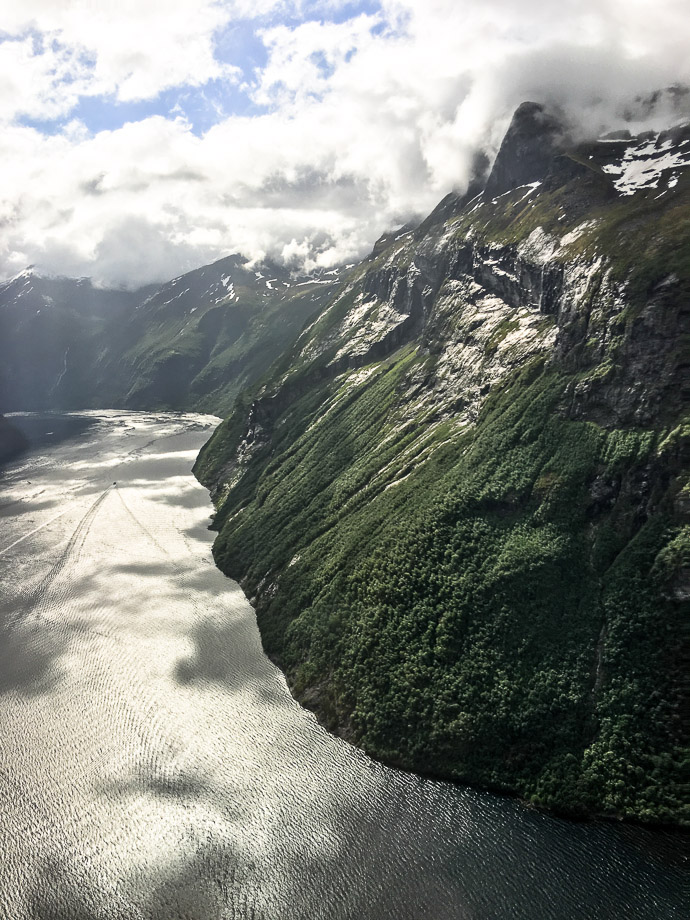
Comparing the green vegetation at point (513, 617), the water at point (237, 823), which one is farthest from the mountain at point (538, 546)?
the water at point (237, 823)

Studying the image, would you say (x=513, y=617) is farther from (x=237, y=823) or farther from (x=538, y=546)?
(x=237, y=823)

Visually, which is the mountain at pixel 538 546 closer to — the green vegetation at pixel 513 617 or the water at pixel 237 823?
the green vegetation at pixel 513 617

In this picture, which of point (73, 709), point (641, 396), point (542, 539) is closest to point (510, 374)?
point (641, 396)

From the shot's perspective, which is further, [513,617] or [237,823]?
[513,617]

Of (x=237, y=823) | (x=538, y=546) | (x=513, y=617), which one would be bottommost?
(x=237, y=823)

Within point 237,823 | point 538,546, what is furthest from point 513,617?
point 237,823

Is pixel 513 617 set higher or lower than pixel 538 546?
lower

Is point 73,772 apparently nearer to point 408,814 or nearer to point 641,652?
point 408,814
